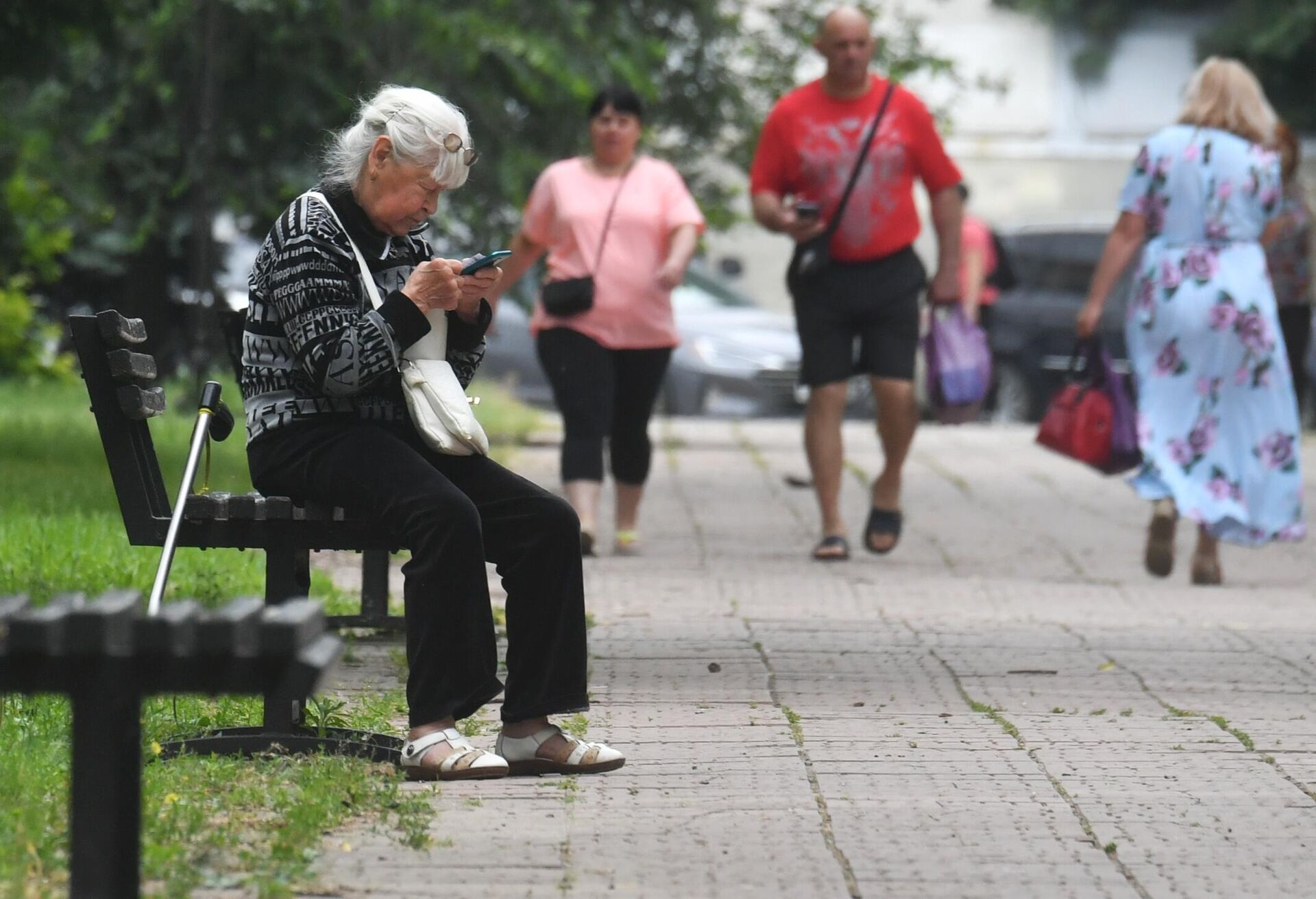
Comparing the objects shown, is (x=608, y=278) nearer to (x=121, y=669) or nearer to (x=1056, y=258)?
(x=121, y=669)

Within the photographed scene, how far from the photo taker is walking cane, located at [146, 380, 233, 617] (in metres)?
4.78

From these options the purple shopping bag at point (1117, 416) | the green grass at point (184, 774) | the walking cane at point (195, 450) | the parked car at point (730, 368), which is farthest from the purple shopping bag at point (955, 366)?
the parked car at point (730, 368)

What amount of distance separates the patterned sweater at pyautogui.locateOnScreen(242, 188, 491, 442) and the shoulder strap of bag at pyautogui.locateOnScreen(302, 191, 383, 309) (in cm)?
1

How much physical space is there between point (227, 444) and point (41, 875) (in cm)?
747

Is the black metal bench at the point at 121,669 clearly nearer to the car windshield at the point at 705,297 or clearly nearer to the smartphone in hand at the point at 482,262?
the smartphone in hand at the point at 482,262

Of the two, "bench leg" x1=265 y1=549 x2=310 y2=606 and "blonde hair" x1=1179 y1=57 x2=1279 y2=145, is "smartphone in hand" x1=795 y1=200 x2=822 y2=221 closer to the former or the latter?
"blonde hair" x1=1179 y1=57 x2=1279 y2=145

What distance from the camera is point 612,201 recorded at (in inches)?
354

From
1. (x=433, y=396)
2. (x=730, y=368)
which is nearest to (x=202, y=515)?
(x=433, y=396)

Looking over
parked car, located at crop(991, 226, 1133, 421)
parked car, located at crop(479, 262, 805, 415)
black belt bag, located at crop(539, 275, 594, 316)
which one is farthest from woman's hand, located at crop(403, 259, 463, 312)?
parked car, located at crop(991, 226, 1133, 421)

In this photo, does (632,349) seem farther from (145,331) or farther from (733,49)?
(733,49)

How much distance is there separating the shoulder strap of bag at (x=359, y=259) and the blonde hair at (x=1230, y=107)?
186 inches

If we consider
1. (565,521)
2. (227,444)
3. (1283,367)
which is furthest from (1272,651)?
(227,444)

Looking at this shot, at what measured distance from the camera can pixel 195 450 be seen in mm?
5062

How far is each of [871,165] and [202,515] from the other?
4633 millimetres
